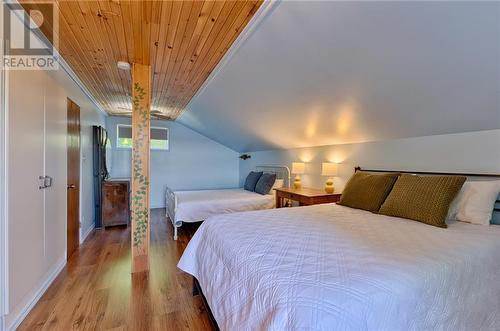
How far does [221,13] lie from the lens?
5.86 ft

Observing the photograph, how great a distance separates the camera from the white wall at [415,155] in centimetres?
211

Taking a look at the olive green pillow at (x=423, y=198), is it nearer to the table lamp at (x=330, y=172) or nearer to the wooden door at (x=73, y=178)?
the table lamp at (x=330, y=172)

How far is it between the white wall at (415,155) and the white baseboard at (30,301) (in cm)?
357

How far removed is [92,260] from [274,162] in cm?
357

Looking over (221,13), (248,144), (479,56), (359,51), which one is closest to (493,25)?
(479,56)

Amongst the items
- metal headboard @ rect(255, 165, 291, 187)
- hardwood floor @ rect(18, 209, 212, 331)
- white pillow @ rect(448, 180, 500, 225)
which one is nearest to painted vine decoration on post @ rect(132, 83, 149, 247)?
hardwood floor @ rect(18, 209, 212, 331)

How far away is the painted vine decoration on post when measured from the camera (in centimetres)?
A: 262

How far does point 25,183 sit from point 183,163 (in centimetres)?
447

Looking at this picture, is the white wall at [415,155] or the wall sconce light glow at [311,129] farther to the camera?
the wall sconce light glow at [311,129]

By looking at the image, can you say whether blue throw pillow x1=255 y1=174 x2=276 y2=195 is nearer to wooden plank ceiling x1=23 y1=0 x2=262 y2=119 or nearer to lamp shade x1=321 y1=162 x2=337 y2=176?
lamp shade x1=321 y1=162 x2=337 y2=176

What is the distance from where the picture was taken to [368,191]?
250 cm

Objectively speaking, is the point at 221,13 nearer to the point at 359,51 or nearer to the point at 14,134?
the point at 359,51

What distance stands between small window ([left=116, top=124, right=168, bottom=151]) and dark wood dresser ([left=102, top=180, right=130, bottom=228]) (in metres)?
1.77

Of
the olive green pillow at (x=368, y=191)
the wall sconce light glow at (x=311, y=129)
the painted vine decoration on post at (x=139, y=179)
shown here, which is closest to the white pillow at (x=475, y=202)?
the olive green pillow at (x=368, y=191)
